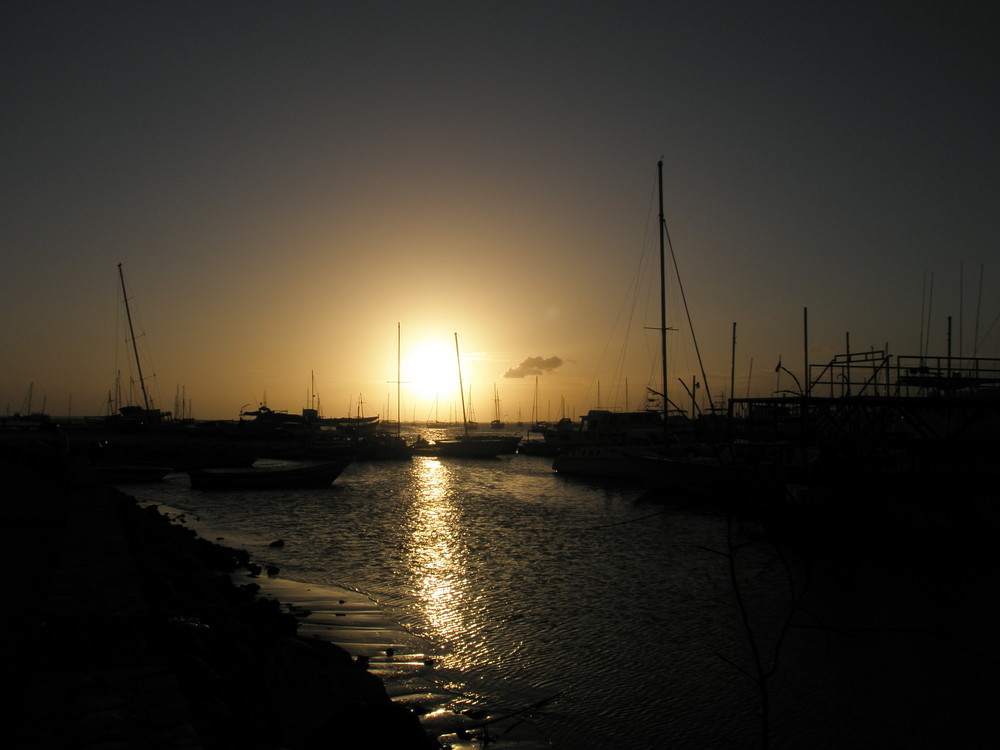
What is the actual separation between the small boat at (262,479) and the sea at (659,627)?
1217 cm

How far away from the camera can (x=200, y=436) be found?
87.8 meters

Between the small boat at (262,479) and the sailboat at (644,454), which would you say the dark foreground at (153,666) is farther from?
the small boat at (262,479)

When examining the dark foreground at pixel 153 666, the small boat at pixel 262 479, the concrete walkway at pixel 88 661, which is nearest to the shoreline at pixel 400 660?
the dark foreground at pixel 153 666

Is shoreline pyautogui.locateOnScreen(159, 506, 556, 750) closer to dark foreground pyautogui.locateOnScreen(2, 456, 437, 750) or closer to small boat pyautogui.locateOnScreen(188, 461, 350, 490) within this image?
dark foreground pyautogui.locateOnScreen(2, 456, 437, 750)

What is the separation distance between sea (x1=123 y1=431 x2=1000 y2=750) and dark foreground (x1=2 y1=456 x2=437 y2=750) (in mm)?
2063

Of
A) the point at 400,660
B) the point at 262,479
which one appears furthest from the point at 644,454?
the point at 400,660

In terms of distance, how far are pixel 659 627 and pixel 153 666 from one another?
12.3 meters

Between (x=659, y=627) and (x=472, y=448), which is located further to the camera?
(x=472, y=448)

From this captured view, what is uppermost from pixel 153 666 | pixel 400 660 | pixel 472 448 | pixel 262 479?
pixel 153 666

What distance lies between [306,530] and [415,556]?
7.58m

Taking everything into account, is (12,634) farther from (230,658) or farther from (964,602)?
(964,602)

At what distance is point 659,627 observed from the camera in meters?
16.1

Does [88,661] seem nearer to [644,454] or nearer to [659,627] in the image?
[659,627]

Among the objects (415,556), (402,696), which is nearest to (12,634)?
(402,696)
